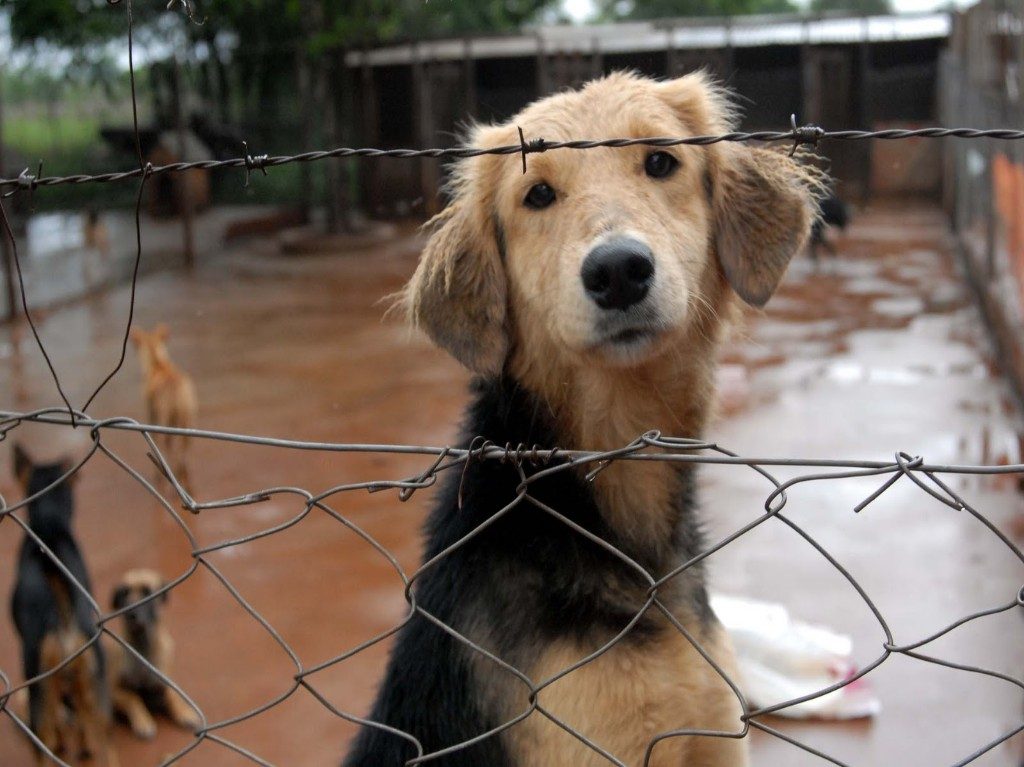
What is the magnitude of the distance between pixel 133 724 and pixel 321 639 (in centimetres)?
82

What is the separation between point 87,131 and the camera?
70.6 feet

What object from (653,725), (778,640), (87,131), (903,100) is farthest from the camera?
(87,131)

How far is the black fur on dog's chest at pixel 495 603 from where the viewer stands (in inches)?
91.1

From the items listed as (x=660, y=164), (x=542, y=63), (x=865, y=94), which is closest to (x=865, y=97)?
(x=865, y=94)

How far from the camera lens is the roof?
453 inches

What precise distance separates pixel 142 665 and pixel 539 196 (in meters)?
2.76

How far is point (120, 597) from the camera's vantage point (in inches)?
172

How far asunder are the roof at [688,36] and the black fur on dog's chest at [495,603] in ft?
22.8

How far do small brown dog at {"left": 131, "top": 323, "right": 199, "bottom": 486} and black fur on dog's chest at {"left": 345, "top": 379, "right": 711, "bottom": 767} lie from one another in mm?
4448

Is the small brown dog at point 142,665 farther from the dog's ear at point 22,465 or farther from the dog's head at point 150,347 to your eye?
the dog's head at point 150,347

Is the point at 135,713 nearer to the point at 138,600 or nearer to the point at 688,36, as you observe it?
the point at 138,600

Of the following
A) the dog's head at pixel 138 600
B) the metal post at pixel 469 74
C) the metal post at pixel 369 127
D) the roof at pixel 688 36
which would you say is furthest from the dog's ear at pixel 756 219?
the metal post at pixel 369 127

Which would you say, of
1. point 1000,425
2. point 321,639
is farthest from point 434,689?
point 1000,425

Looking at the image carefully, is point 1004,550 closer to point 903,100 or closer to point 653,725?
point 653,725
